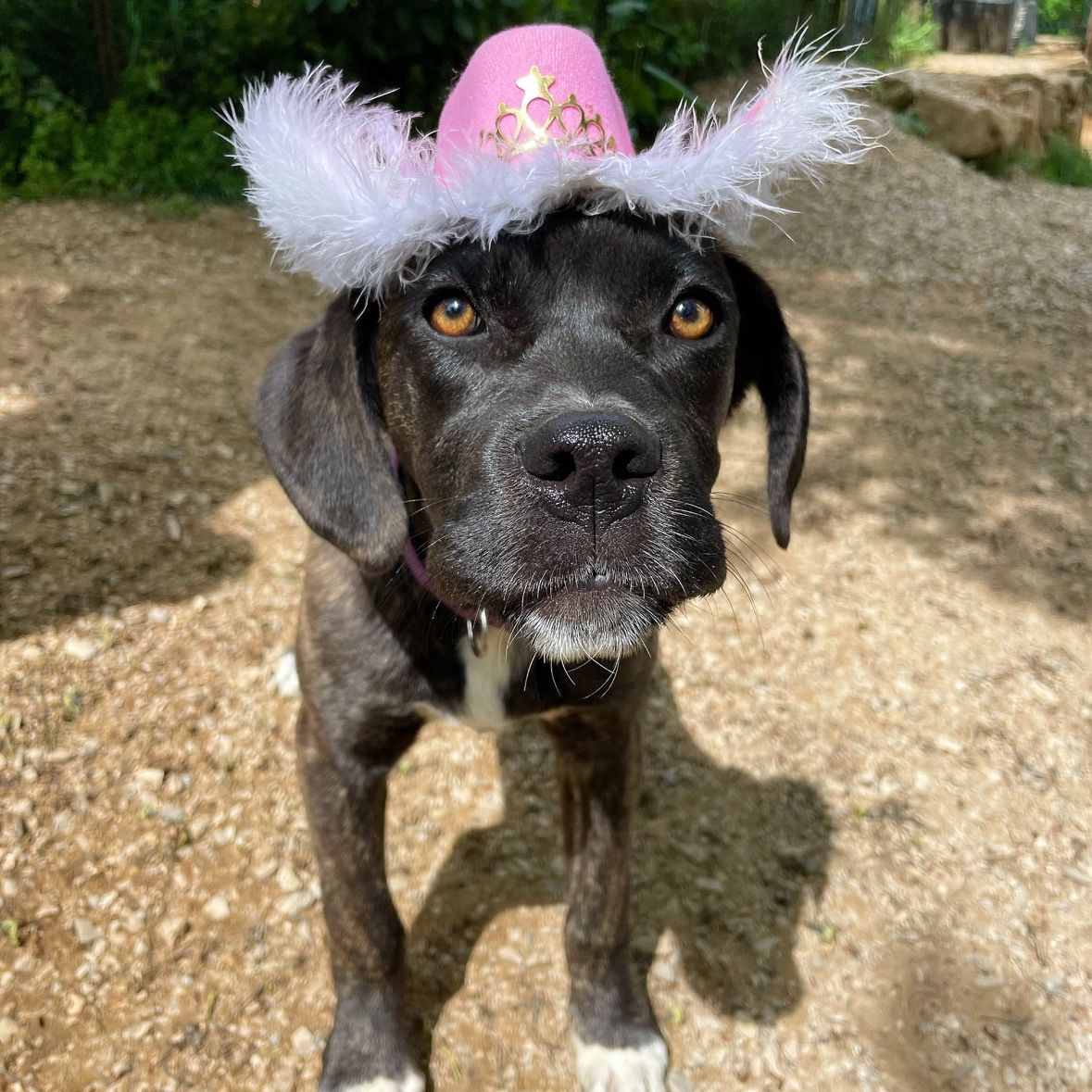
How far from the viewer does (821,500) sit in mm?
4785

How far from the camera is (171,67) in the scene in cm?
712

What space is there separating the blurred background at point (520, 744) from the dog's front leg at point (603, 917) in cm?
13

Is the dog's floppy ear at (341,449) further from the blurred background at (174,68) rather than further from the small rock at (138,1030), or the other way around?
the blurred background at (174,68)

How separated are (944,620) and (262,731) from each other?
2741 millimetres

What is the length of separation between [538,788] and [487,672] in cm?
112

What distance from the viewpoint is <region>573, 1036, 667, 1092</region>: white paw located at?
235cm

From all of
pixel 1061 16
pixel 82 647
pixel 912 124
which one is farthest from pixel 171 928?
pixel 1061 16

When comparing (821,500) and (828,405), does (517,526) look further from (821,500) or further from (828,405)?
(828,405)

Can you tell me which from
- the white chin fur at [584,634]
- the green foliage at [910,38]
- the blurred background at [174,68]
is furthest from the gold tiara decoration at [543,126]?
the green foliage at [910,38]

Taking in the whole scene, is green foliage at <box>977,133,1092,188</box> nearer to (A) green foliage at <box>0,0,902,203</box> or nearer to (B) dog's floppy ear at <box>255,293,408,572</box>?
(A) green foliage at <box>0,0,902,203</box>

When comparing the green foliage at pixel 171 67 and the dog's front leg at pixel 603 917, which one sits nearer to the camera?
the dog's front leg at pixel 603 917

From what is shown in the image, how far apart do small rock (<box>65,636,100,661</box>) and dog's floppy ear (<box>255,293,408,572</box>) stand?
1.55 metres

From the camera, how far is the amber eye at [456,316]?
76.9 inches

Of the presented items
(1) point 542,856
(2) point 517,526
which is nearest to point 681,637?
(1) point 542,856
